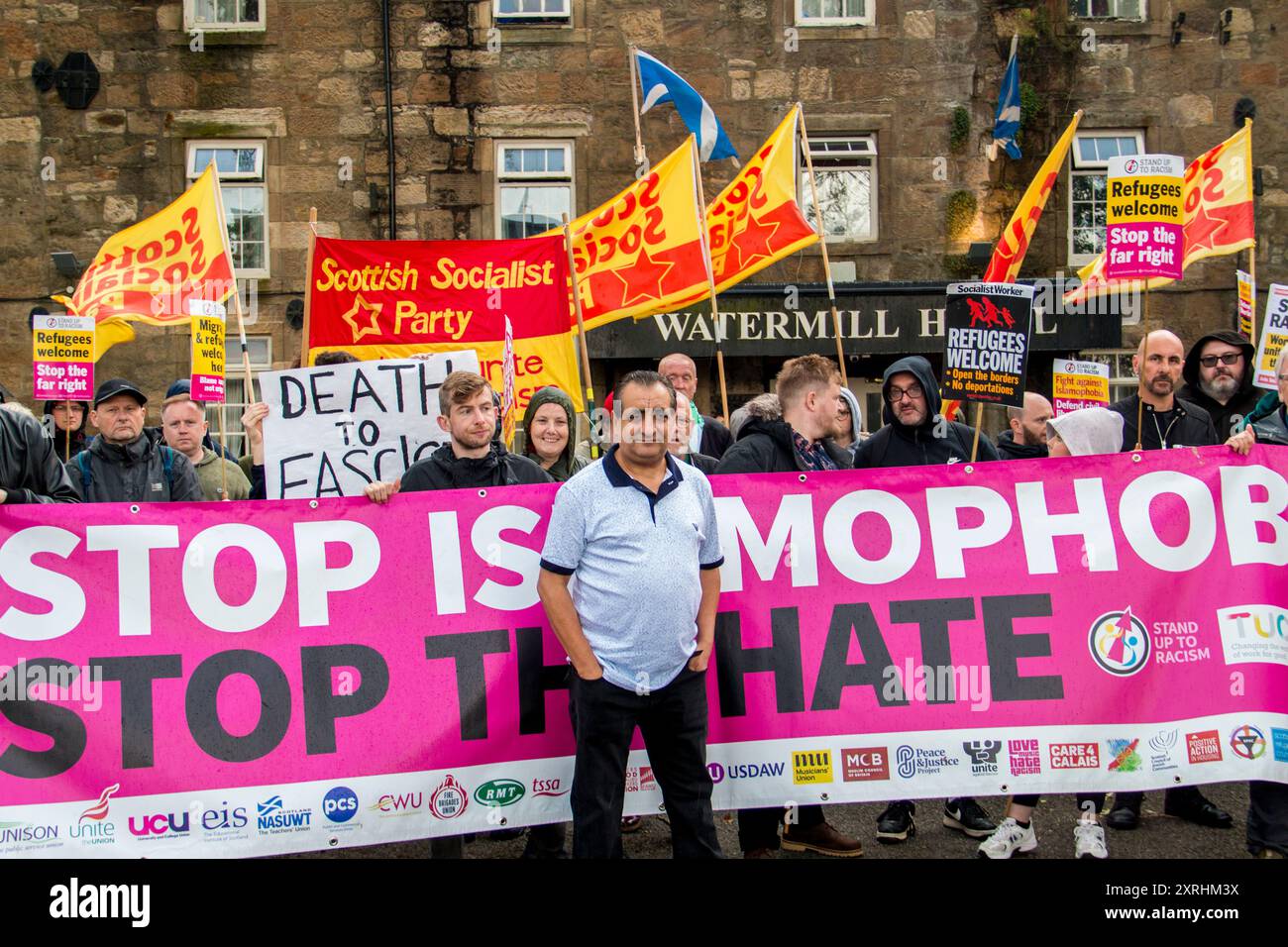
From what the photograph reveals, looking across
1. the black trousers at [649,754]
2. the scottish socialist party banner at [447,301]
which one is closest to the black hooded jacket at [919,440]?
the black trousers at [649,754]

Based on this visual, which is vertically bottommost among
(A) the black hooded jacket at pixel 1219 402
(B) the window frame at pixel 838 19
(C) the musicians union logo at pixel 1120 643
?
(C) the musicians union logo at pixel 1120 643

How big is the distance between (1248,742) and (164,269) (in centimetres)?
691

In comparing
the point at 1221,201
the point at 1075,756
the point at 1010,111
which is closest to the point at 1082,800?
the point at 1075,756

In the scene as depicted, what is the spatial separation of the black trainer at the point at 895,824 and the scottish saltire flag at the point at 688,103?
22.9 ft

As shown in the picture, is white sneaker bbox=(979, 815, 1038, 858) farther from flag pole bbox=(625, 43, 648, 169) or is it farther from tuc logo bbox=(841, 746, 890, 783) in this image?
flag pole bbox=(625, 43, 648, 169)

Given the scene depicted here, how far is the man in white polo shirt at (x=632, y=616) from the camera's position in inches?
159

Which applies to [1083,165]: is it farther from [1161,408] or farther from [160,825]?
[160,825]

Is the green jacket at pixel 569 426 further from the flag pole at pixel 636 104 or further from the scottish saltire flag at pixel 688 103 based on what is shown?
the flag pole at pixel 636 104

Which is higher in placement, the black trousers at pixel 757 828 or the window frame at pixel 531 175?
the window frame at pixel 531 175

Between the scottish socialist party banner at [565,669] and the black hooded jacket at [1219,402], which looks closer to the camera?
the scottish socialist party banner at [565,669]

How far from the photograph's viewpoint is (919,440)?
5.66m

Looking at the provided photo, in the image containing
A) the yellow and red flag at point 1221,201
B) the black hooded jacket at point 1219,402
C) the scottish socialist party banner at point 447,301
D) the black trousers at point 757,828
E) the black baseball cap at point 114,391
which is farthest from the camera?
the yellow and red flag at point 1221,201
